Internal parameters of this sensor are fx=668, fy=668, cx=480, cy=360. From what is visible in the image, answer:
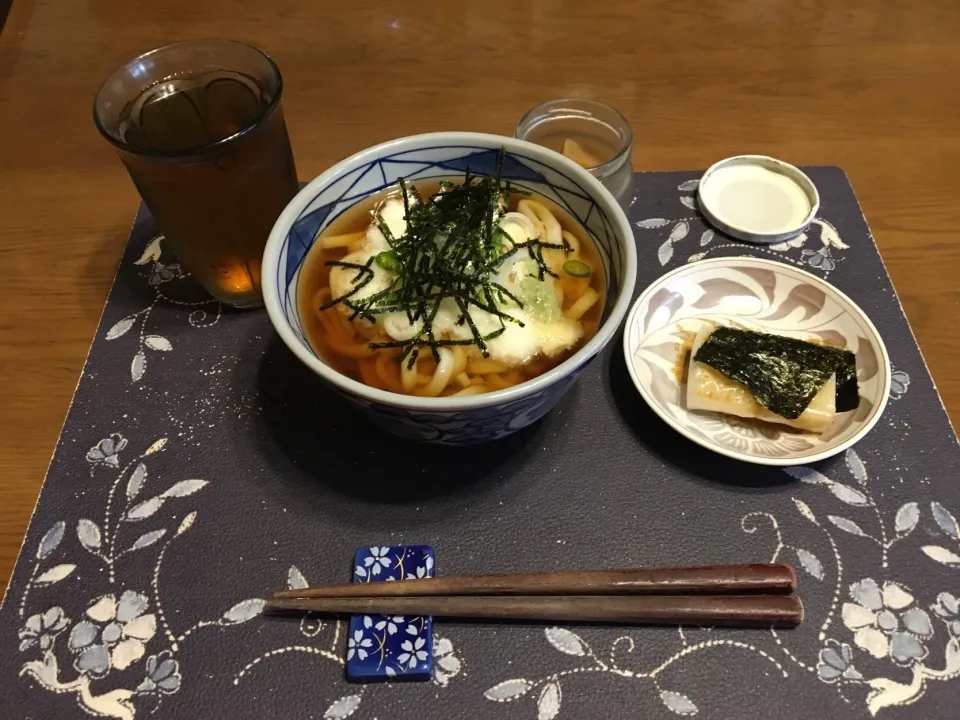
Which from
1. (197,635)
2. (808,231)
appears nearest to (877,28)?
(808,231)

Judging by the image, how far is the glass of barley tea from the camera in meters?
1.06

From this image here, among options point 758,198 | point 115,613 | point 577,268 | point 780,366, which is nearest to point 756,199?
point 758,198

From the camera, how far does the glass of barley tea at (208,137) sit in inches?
41.8

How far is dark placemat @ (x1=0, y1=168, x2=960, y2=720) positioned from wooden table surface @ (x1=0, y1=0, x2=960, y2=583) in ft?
0.63

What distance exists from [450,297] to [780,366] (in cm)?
55

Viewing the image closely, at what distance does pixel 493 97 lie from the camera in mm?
1820

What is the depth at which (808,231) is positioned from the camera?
1.38m

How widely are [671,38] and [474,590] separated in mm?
1743

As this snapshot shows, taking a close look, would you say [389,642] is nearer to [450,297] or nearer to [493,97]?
[450,297]

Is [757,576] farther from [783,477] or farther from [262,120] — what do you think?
[262,120]

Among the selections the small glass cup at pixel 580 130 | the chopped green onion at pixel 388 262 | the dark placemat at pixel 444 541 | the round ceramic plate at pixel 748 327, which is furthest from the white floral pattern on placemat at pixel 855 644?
the small glass cup at pixel 580 130

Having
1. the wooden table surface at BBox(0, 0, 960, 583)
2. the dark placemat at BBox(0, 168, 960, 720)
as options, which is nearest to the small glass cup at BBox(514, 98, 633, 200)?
the wooden table surface at BBox(0, 0, 960, 583)

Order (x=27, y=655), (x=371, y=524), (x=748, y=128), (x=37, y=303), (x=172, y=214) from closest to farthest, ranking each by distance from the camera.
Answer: (x=27, y=655) → (x=371, y=524) → (x=172, y=214) → (x=37, y=303) → (x=748, y=128)

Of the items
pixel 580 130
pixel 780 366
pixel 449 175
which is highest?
pixel 449 175
